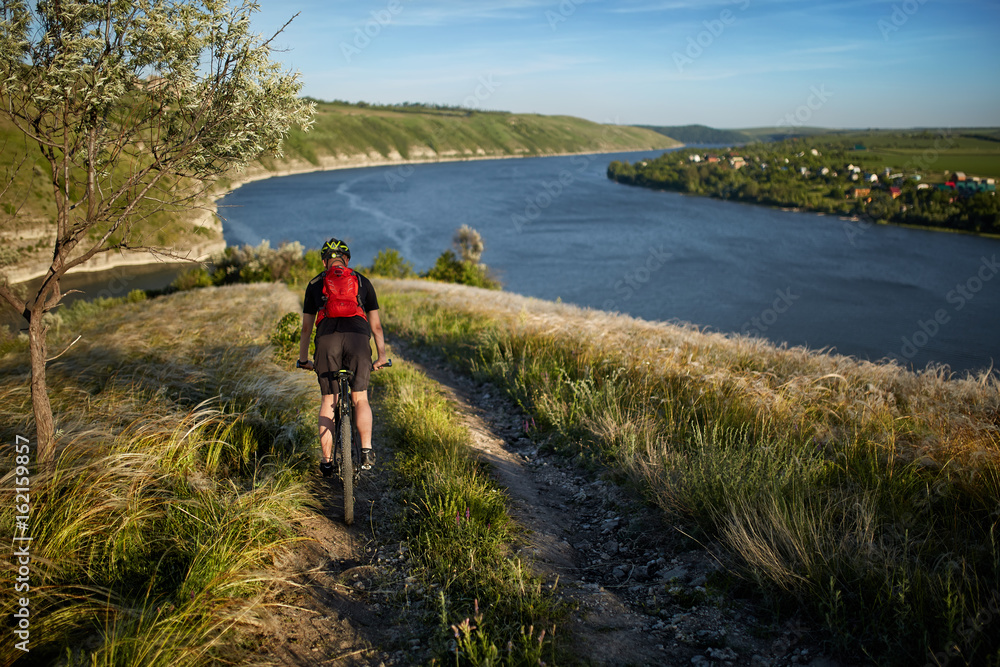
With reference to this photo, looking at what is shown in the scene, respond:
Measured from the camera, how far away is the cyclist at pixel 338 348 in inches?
166

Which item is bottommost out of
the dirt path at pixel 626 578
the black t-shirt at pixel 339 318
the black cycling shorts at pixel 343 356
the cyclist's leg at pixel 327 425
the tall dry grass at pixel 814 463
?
the dirt path at pixel 626 578

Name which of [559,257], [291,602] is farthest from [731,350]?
[559,257]

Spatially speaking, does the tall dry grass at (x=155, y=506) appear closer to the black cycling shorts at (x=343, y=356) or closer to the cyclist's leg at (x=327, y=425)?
the cyclist's leg at (x=327, y=425)

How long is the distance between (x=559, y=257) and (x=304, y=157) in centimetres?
13126

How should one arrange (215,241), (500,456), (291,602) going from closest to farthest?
(291,602) < (500,456) < (215,241)

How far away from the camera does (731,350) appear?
8.72 m

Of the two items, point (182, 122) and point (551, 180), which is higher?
point (551, 180)

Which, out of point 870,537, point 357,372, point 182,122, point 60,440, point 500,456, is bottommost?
point 500,456

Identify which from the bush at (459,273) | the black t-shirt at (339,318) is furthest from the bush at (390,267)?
the black t-shirt at (339,318)

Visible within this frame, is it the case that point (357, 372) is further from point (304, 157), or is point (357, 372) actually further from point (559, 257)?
point (304, 157)

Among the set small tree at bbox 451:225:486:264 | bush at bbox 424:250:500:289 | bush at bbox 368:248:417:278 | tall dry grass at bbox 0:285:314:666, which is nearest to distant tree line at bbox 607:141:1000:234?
small tree at bbox 451:225:486:264

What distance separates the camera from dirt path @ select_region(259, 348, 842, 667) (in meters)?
2.97

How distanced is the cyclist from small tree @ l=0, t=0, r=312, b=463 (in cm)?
114

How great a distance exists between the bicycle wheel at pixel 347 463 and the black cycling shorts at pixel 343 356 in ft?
0.85
